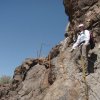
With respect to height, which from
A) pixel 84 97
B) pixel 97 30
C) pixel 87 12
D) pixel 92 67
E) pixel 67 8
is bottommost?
pixel 84 97

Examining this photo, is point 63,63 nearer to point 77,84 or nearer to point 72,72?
point 72,72

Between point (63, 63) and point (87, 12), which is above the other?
point (87, 12)

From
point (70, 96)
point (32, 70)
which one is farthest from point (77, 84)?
point (32, 70)

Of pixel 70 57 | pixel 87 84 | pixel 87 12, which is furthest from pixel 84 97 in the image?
pixel 87 12

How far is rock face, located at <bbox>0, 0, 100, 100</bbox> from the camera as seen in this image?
1595cm

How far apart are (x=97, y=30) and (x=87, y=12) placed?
2260 mm

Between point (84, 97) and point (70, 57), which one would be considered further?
point (70, 57)

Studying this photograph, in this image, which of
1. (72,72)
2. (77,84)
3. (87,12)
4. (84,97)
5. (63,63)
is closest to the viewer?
(84,97)

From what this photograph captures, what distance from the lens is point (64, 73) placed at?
17859 millimetres

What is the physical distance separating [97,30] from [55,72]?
11.4 feet

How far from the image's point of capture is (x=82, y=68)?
1644 cm

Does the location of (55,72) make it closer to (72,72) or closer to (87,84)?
(72,72)

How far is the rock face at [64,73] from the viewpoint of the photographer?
1595 cm

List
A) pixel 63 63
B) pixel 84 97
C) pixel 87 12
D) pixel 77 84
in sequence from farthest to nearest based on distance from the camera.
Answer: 1. pixel 87 12
2. pixel 63 63
3. pixel 77 84
4. pixel 84 97
